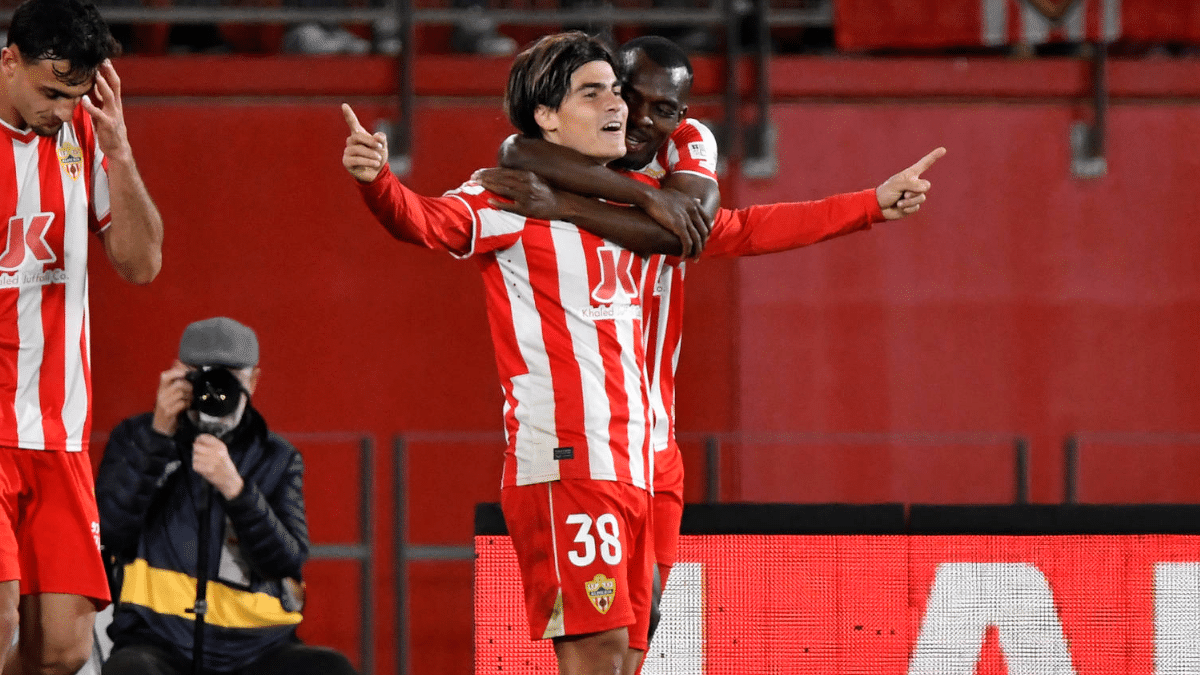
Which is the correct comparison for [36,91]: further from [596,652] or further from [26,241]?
[596,652]

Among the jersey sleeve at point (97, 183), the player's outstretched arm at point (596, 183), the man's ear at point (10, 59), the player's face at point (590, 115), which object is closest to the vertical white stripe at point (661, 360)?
the player's outstretched arm at point (596, 183)

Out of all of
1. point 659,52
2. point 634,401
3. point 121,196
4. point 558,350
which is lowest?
point 634,401

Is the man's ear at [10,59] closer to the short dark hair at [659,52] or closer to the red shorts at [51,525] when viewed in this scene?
the red shorts at [51,525]

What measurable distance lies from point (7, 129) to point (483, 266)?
109 cm

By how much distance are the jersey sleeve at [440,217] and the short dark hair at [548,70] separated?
226mm

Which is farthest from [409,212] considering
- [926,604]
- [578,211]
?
[926,604]

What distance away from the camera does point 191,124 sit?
7.05 metres

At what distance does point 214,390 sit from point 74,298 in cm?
108

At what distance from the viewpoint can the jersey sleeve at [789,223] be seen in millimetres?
3551

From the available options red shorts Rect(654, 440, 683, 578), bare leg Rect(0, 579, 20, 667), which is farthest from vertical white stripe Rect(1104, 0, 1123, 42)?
bare leg Rect(0, 579, 20, 667)

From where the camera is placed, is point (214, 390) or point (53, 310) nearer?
point (53, 310)

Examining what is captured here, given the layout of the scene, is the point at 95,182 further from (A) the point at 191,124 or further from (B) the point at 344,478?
(A) the point at 191,124

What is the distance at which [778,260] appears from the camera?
23.6 feet

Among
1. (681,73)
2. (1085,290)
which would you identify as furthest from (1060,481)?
(681,73)
